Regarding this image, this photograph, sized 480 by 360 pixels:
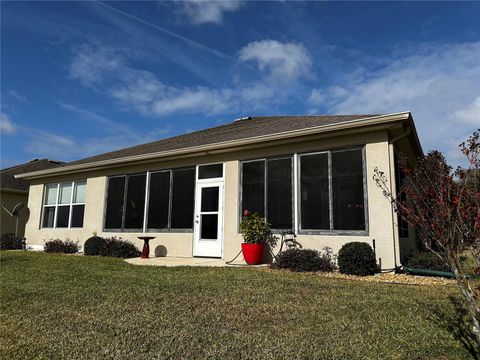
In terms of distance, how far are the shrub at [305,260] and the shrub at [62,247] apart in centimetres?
899

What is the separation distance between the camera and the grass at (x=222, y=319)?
319 cm

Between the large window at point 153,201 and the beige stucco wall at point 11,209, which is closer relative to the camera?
the large window at point 153,201

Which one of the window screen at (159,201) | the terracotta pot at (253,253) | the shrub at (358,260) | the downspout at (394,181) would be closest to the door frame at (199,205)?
the window screen at (159,201)

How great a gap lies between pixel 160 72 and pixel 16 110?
6.46m

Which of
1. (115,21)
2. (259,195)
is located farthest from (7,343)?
(115,21)

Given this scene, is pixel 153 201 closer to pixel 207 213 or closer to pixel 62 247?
pixel 207 213

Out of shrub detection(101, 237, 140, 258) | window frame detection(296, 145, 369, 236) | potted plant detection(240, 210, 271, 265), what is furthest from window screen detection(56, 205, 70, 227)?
window frame detection(296, 145, 369, 236)

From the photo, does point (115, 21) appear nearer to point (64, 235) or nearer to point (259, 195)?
point (259, 195)

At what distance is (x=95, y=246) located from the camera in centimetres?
1222

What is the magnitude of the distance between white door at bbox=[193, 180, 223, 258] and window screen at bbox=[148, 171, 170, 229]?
137 centimetres

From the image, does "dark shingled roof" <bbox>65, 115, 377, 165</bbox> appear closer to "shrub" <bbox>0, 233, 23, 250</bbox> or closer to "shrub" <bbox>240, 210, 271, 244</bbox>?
"shrub" <bbox>240, 210, 271, 244</bbox>

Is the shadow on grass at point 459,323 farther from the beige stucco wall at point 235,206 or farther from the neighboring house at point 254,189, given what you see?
the neighboring house at point 254,189

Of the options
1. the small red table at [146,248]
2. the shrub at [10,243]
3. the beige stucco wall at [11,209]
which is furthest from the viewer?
the beige stucco wall at [11,209]

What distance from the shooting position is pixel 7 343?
3.54 m
